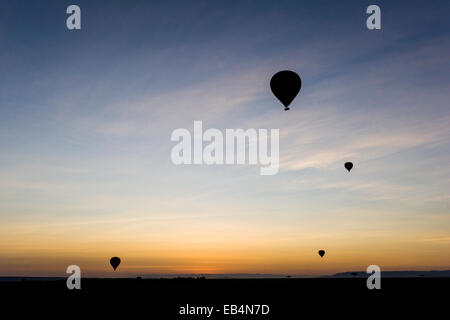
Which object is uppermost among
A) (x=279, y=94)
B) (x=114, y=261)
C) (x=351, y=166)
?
(x=279, y=94)

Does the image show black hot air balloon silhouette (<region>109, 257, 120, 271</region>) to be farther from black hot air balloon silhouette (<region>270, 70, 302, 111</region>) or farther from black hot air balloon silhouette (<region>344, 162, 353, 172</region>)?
black hot air balloon silhouette (<region>270, 70, 302, 111</region>)

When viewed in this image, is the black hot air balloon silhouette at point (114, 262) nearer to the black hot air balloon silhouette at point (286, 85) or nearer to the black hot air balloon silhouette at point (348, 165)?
the black hot air balloon silhouette at point (348, 165)

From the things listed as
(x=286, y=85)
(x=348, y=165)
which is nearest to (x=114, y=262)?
(x=348, y=165)

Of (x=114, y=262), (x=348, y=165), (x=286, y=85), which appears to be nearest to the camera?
(x=286, y=85)

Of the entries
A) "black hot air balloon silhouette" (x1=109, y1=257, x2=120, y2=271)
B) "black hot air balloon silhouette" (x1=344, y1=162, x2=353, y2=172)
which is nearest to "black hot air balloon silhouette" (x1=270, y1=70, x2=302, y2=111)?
"black hot air balloon silhouette" (x1=344, y1=162, x2=353, y2=172)

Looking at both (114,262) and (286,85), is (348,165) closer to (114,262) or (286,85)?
(286,85)

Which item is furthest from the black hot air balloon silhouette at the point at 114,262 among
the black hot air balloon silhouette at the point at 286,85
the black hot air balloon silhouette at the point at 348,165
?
the black hot air balloon silhouette at the point at 286,85

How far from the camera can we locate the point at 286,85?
37.6m

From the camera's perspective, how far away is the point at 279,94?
3747 centimetres
